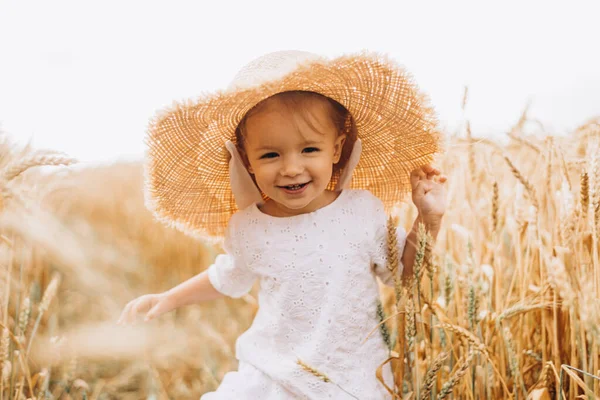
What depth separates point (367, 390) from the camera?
1.51m

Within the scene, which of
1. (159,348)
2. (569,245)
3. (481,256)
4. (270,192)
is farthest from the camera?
(159,348)

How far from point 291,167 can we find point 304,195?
90 millimetres

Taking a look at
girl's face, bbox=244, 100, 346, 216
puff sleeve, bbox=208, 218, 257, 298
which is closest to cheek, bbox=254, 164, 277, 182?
girl's face, bbox=244, 100, 346, 216

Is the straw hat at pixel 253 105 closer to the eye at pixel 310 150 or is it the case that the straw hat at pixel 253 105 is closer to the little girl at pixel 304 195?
the little girl at pixel 304 195

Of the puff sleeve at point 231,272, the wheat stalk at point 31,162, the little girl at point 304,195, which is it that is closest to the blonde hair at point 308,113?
the little girl at point 304,195

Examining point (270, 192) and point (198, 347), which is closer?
point (270, 192)

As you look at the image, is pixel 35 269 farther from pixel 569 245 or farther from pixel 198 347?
pixel 569 245

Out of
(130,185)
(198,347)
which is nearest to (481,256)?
(198,347)

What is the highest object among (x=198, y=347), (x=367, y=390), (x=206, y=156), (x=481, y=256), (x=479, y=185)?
(x=206, y=156)

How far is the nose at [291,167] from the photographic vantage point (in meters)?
1.41

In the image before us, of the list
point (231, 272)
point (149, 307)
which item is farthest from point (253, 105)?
point (149, 307)

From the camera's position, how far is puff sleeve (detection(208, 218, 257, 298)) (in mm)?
1624

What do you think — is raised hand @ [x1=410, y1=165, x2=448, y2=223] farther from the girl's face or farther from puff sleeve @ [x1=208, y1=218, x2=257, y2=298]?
puff sleeve @ [x1=208, y1=218, x2=257, y2=298]

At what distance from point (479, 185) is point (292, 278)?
1034 mm
